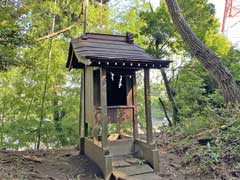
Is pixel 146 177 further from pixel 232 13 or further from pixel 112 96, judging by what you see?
pixel 232 13

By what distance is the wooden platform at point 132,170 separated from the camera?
372 cm

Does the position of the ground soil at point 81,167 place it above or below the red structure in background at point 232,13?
below

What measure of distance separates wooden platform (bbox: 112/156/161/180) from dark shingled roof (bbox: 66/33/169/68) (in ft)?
5.97

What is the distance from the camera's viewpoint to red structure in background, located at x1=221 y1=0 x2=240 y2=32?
1195 cm

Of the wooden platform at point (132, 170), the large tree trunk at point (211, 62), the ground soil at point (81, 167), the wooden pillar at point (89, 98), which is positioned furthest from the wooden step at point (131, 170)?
the large tree trunk at point (211, 62)

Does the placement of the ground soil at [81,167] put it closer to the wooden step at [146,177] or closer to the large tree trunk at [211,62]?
the wooden step at [146,177]

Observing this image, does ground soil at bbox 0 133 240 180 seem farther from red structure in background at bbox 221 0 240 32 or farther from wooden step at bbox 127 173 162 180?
red structure in background at bbox 221 0 240 32

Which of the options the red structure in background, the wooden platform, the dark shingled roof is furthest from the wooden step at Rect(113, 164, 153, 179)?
the red structure in background

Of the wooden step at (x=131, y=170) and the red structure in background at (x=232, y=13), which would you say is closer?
the wooden step at (x=131, y=170)

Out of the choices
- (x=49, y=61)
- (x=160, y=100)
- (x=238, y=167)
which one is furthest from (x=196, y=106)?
(x=49, y=61)

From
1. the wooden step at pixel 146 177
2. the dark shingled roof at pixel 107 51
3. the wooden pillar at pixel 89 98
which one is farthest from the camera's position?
the wooden pillar at pixel 89 98

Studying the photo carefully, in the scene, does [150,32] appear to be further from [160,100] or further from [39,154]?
[39,154]

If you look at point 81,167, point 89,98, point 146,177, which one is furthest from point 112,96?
point 146,177

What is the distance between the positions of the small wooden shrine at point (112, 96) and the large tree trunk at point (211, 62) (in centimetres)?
193
